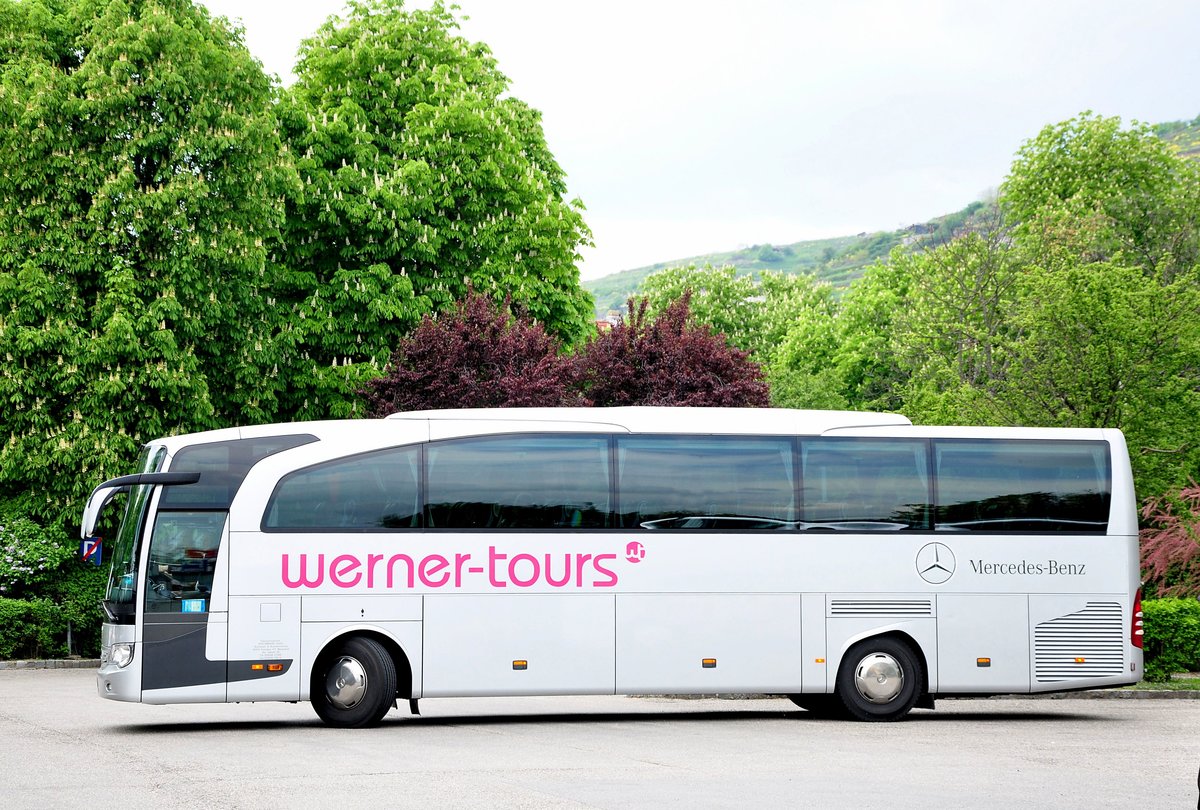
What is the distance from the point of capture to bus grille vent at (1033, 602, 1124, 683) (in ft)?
57.6

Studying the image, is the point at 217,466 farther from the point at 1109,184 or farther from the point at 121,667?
the point at 1109,184

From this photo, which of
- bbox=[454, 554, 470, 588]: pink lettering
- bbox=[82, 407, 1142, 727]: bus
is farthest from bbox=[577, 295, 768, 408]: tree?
bbox=[454, 554, 470, 588]: pink lettering

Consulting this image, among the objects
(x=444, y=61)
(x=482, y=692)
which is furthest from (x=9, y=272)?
(x=482, y=692)

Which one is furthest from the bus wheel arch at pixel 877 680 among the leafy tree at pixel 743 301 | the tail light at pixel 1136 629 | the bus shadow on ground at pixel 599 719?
the leafy tree at pixel 743 301

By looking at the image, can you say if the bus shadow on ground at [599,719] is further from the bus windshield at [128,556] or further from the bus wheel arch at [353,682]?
the bus windshield at [128,556]

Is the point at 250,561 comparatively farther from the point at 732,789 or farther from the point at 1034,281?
the point at 1034,281

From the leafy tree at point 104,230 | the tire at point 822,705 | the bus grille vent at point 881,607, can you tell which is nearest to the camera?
the bus grille vent at point 881,607

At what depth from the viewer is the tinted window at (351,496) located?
637 inches

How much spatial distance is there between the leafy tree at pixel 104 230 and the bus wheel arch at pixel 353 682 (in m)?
15.2

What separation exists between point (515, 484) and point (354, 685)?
9.28ft

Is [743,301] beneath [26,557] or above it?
above

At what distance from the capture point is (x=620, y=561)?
55.2 feet

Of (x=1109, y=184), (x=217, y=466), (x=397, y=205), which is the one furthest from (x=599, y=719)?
(x=1109, y=184)

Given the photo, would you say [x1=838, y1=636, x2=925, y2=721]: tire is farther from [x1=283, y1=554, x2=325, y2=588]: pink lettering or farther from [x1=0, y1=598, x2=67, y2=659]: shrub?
[x1=0, y1=598, x2=67, y2=659]: shrub
